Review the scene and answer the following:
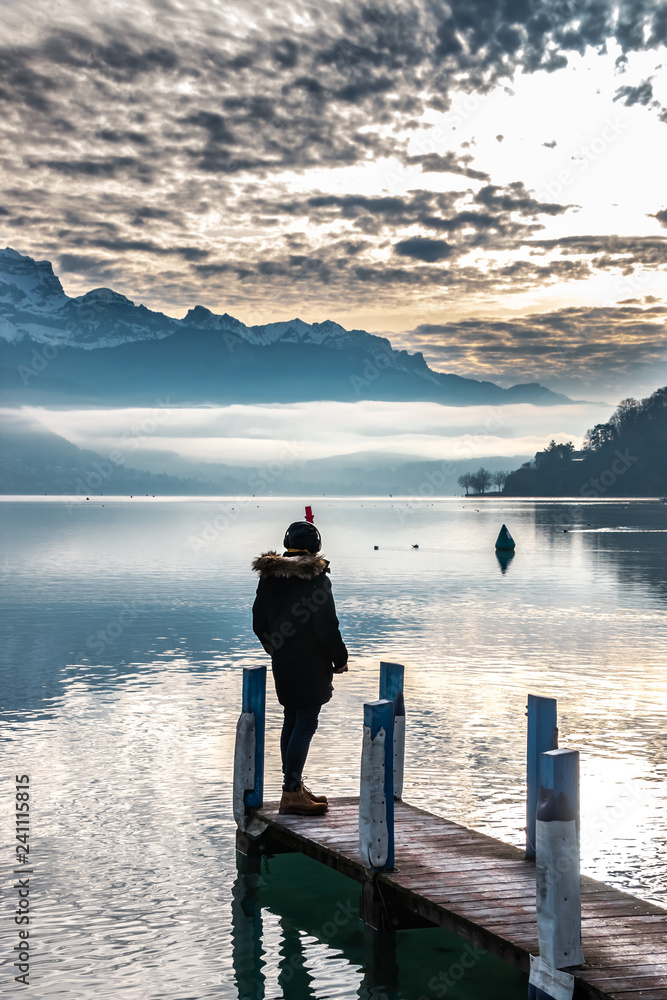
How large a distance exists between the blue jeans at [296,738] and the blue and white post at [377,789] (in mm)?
1364

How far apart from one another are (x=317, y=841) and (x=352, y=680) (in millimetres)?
11530

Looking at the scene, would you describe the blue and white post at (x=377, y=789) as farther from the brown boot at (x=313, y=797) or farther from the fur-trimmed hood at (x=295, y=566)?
the brown boot at (x=313, y=797)

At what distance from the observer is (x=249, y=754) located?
10703mm

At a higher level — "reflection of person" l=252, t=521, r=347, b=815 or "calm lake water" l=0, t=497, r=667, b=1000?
"reflection of person" l=252, t=521, r=347, b=815

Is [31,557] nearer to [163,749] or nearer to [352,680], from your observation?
[352,680]

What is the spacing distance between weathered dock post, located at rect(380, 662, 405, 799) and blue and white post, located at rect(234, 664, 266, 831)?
1.38 m

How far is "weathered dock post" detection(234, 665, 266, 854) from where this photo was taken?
10.7 m

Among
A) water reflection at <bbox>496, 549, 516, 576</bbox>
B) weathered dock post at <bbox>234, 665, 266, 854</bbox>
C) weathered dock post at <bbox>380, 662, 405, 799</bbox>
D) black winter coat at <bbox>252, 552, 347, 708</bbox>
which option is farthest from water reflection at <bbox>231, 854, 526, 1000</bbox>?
water reflection at <bbox>496, 549, 516, 576</bbox>

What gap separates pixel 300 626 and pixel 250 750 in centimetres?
212

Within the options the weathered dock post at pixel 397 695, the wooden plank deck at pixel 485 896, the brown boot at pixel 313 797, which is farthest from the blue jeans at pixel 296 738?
the weathered dock post at pixel 397 695

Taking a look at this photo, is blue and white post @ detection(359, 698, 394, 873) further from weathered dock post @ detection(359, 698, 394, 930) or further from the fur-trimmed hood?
the fur-trimmed hood

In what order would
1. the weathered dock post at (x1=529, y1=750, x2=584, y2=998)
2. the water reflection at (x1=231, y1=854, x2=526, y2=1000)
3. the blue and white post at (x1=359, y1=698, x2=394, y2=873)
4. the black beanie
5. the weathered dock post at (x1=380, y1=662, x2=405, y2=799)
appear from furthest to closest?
the weathered dock post at (x1=380, y1=662, x2=405, y2=799) < the black beanie < the blue and white post at (x1=359, y1=698, x2=394, y2=873) < the water reflection at (x1=231, y1=854, x2=526, y2=1000) < the weathered dock post at (x1=529, y1=750, x2=584, y2=998)
